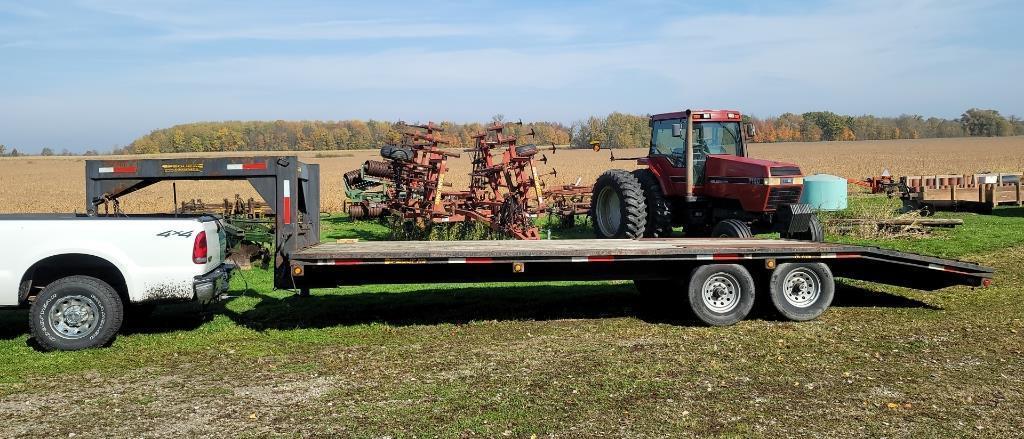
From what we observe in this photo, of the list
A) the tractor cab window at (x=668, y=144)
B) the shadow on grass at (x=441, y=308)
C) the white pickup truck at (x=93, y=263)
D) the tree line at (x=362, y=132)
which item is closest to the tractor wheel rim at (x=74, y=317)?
the white pickup truck at (x=93, y=263)

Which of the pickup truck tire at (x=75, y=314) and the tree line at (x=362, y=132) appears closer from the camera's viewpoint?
the pickup truck tire at (x=75, y=314)

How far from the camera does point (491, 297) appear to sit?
33.0ft

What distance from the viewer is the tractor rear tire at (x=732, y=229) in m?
10.8

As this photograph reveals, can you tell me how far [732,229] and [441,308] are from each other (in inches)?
164

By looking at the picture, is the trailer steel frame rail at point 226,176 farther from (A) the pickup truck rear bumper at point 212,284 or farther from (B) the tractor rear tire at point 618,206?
(B) the tractor rear tire at point 618,206

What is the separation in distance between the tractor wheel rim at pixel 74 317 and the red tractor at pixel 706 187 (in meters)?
7.60

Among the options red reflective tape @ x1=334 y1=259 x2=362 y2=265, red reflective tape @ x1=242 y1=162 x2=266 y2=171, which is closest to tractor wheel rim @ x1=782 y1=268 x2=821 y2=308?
red reflective tape @ x1=334 y1=259 x2=362 y2=265

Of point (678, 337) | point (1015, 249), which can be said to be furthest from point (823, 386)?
point (1015, 249)

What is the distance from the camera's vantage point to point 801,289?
8453mm

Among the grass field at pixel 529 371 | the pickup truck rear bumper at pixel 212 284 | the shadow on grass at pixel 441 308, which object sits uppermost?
the pickup truck rear bumper at pixel 212 284

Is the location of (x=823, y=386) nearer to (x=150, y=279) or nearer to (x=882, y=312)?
(x=882, y=312)

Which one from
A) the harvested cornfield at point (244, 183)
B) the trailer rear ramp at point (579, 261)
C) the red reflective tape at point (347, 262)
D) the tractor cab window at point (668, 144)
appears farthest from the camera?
the harvested cornfield at point (244, 183)

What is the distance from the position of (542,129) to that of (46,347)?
54615mm

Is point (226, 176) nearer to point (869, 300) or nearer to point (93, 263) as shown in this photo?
point (93, 263)
